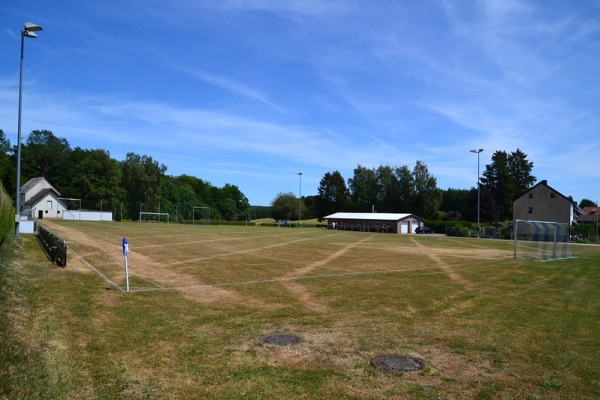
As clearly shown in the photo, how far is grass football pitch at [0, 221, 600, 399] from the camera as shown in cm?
573

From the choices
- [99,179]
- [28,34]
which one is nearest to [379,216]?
[99,179]

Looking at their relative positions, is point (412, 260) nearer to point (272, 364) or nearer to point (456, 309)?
point (456, 309)

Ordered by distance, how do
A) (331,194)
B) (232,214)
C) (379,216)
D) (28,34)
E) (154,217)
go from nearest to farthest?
(28,34)
(379,216)
(154,217)
(331,194)
(232,214)

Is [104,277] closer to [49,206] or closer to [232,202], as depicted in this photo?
[49,206]

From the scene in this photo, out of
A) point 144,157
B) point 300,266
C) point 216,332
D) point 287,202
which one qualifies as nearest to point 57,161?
point 144,157

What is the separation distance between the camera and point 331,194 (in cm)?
10850

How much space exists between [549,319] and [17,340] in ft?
34.3

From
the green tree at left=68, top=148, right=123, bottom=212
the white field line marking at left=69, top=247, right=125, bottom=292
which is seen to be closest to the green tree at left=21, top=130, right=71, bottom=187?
the green tree at left=68, top=148, right=123, bottom=212

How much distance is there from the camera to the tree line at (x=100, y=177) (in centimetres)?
8212

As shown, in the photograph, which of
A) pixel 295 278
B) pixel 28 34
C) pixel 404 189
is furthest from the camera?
pixel 404 189

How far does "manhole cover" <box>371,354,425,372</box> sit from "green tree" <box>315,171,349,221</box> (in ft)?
328

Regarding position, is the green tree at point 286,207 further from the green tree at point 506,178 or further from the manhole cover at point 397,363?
the manhole cover at point 397,363

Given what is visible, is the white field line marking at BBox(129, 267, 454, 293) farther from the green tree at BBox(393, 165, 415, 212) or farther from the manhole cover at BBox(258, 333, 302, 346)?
the green tree at BBox(393, 165, 415, 212)

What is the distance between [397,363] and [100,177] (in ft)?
296
